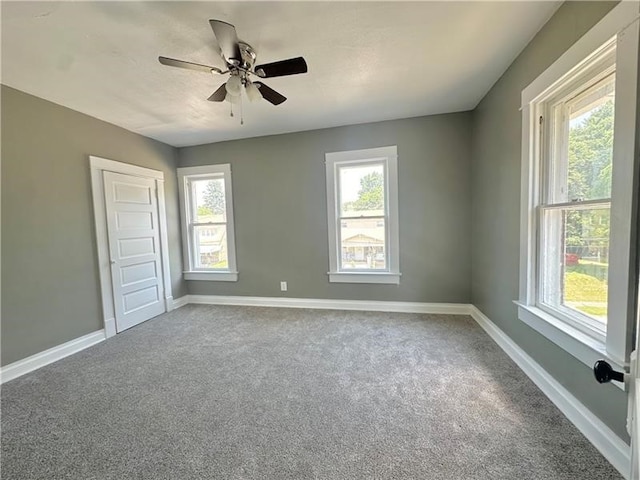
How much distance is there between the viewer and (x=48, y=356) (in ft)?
8.51

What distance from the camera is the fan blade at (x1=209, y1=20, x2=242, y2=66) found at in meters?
1.49

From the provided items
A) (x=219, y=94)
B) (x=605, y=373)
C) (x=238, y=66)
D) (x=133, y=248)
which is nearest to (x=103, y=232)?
(x=133, y=248)

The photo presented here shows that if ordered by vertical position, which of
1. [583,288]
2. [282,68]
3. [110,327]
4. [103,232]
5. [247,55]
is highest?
[247,55]

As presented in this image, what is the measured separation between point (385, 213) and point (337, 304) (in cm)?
145

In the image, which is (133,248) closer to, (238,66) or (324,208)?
(324,208)

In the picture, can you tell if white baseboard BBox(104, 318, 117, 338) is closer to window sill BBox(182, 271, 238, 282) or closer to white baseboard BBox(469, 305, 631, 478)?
window sill BBox(182, 271, 238, 282)

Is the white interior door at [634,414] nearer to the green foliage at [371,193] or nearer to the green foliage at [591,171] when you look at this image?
the green foliage at [591,171]

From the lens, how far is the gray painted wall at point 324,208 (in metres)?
3.46

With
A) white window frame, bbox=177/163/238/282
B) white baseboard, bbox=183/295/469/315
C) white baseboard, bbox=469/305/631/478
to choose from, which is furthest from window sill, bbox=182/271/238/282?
white baseboard, bbox=469/305/631/478

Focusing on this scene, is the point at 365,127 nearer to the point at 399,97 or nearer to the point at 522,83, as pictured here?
the point at 399,97

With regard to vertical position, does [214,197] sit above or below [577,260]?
above

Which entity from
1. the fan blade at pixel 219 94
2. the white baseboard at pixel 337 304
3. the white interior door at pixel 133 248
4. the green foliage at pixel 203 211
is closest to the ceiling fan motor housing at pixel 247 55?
the fan blade at pixel 219 94

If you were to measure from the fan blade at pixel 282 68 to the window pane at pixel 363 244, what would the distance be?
7.31 ft

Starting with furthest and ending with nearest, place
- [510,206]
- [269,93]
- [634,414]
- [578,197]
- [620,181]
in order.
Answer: [510,206] < [269,93] < [578,197] < [620,181] < [634,414]
